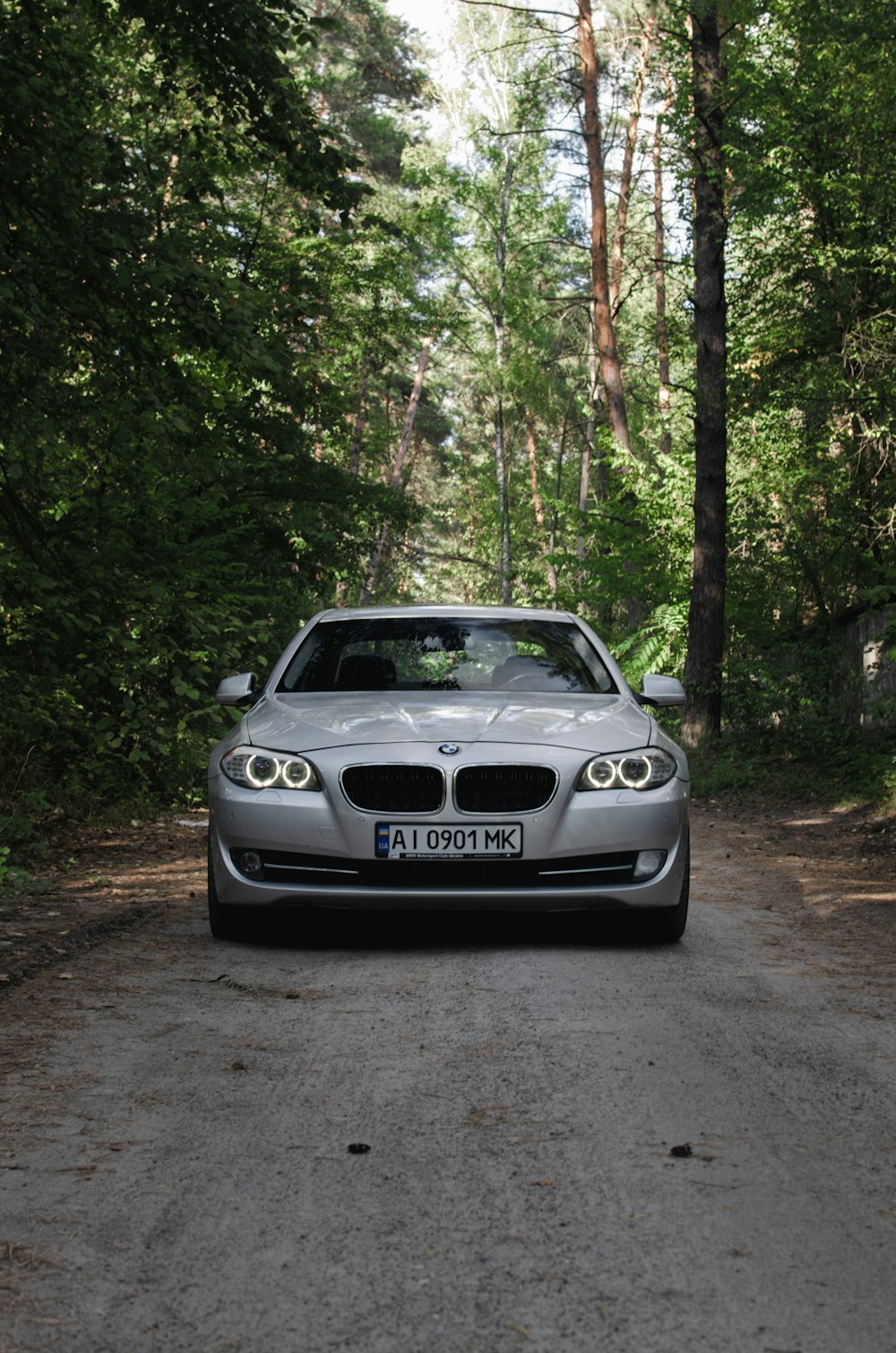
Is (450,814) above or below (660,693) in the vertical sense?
below

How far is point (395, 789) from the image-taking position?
6.02 m

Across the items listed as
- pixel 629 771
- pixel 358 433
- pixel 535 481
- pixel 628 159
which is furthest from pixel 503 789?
pixel 535 481

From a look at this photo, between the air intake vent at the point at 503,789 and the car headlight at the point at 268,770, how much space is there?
2.19 feet

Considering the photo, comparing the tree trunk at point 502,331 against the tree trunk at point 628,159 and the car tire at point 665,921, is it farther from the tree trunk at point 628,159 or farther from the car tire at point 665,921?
the car tire at point 665,921

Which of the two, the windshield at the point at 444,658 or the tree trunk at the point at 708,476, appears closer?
the windshield at the point at 444,658

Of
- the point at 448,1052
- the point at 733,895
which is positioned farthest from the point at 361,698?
the point at 733,895

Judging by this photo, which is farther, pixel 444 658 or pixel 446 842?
pixel 444 658

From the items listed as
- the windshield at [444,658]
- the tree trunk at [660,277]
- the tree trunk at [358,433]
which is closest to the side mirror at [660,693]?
the windshield at [444,658]

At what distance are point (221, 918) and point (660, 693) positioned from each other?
8.27 ft

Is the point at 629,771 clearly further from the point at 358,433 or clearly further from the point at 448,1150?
the point at 358,433

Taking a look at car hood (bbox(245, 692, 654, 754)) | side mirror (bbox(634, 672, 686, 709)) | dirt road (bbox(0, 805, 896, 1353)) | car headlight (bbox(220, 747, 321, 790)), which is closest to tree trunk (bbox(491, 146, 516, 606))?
side mirror (bbox(634, 672, 686, 709))

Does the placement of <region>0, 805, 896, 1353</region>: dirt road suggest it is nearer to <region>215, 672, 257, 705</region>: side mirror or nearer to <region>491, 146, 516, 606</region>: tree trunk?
<region>215, 672, 257, 705</region>: side mirror

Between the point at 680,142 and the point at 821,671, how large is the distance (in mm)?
7692

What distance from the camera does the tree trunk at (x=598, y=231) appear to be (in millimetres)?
27064
